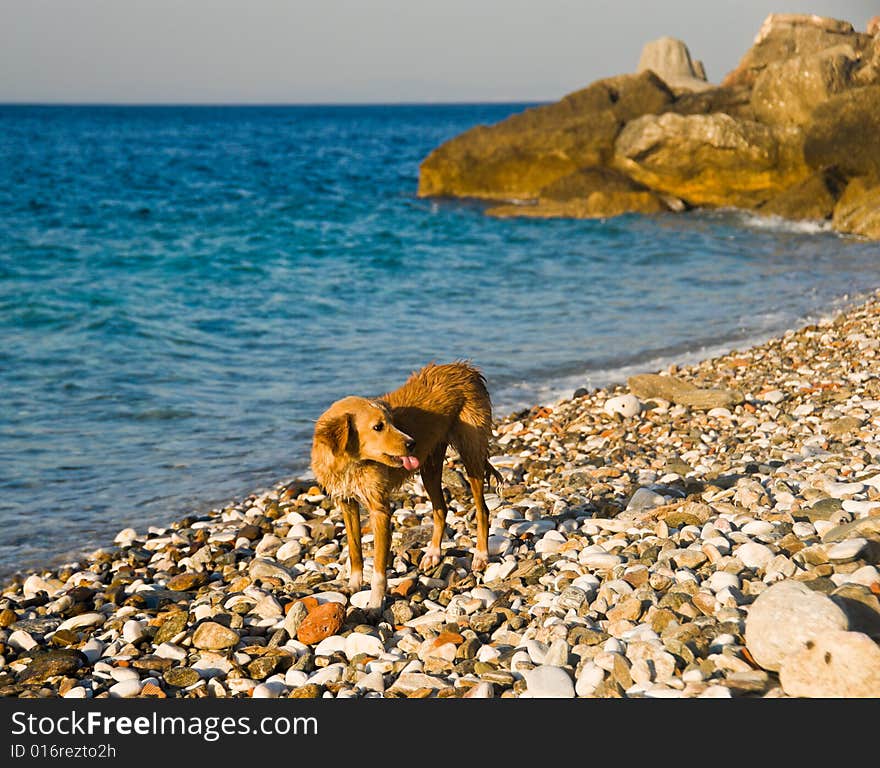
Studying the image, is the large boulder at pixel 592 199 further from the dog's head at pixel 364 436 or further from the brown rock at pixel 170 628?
the brown rock at pixel 170 628

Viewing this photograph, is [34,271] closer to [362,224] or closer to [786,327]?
[362,224]

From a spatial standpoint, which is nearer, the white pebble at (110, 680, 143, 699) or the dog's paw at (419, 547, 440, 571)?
the white pebble at (110, 680, 143, 699)

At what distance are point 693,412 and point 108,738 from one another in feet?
25.5

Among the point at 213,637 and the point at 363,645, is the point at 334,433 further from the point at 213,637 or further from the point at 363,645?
the point at 213,637

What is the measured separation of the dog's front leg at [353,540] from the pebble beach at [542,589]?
0.11 metres

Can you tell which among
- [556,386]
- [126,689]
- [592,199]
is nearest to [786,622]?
[126,689]

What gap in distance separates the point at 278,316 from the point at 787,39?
1229 inches

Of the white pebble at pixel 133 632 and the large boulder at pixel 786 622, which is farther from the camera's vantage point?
the white pebble at pixel 133 632

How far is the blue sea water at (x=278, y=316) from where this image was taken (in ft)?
35.0

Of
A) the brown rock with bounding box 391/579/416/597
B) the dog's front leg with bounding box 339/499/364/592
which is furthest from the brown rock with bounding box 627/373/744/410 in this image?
the dog's front leg with bounding box 339/499/364/592

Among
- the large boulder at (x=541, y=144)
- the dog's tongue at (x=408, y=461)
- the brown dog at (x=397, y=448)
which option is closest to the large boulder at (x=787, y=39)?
the large boulder at (x=541, y=144)

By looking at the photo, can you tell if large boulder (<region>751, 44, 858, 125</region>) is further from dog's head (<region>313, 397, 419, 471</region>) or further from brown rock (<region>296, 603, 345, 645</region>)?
brown rock (<region>296, 603, 345, 645</region>)

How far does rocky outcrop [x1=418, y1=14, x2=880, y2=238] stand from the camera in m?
30.8

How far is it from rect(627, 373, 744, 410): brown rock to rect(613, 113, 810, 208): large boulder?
24530 mm
